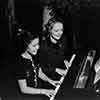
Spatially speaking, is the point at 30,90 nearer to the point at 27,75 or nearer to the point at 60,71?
the point at 27,75

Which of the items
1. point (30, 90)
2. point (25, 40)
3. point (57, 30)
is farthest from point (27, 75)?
point (57, 30)

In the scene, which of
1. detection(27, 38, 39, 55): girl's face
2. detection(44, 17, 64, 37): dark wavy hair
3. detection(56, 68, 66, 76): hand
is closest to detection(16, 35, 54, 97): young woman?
detection(27, 38, 39, 55): girl's face

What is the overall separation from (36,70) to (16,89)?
0.36 meters

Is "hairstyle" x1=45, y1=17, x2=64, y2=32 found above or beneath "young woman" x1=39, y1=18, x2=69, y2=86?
above

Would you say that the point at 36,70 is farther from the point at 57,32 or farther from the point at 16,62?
the point at 57,32

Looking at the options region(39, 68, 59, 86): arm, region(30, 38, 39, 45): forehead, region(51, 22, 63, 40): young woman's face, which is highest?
region(51, 22, 63, 40): young woman's face

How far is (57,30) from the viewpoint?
3.70 metres

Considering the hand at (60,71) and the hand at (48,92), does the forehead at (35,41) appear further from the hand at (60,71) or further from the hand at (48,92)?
the hand at (48,92)

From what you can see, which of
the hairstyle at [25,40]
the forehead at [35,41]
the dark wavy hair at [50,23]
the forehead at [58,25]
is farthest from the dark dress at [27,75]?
the forehead at [58,25]

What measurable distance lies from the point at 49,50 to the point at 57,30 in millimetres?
273

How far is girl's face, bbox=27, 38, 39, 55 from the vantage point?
3.71 metres

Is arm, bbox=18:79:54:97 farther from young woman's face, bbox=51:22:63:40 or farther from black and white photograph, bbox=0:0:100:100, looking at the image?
young woman's face, bbox=51:22:63:40

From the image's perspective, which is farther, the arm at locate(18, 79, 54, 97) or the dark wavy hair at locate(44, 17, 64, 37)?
the arm at locate(18, 79, 54, 97)

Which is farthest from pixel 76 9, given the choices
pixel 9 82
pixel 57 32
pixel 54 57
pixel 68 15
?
pixel 9 82
